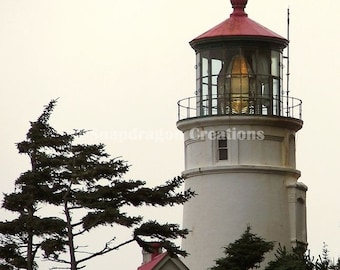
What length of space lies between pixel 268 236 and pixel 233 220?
0.74 m

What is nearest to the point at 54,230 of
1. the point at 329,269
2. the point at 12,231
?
the point at 12,231

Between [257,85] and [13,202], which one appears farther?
[257,85]

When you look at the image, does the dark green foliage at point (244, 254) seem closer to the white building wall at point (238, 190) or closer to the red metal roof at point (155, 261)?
the red metal roof at point (155, 261)

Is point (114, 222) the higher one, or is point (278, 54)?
point (278, 54)

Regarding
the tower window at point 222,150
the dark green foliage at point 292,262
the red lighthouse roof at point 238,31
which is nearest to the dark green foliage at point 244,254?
the dark green foliage at point 292,262

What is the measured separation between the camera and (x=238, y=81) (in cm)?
6656

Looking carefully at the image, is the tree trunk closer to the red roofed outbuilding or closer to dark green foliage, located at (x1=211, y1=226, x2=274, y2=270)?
the red roofed outbuilding

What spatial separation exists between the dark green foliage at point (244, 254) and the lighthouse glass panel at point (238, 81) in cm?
345

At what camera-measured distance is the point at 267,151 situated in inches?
2616

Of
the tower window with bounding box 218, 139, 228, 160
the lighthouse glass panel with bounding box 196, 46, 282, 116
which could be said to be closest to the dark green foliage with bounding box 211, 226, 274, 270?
the tower window with bounding box 218, 139, 228, 160

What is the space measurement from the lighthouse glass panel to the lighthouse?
0.06 feet

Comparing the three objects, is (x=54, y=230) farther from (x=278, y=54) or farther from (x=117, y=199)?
(x=278, y=54)

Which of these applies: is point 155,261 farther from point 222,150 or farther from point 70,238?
point 222,150

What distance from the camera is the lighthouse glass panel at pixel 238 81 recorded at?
218 ft
